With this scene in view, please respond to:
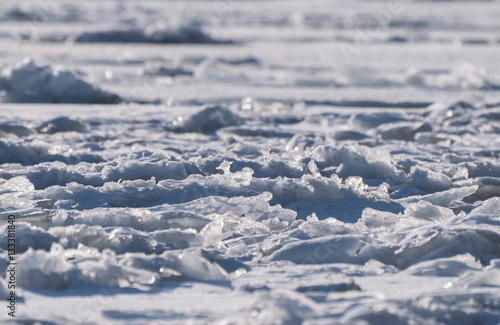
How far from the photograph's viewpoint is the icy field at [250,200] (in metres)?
2.66

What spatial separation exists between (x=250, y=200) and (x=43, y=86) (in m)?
4.59

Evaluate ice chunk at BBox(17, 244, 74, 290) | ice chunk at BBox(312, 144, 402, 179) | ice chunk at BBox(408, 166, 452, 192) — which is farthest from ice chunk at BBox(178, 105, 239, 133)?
ice chunk at BBox(17, 244, 74, 290)

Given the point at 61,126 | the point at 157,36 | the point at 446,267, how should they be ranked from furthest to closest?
the point at 157,36
the point at 61,126
the point at 446,267

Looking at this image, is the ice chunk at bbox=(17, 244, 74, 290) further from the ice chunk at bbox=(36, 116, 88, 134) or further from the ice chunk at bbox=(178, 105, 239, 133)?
the ice chunk at bbox=(178, 105, 239, 133)

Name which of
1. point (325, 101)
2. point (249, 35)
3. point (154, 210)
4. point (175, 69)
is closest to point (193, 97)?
point (325, 101)

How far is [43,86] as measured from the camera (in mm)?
7754

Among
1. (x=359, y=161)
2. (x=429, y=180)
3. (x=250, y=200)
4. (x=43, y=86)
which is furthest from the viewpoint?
(x=43, y=86)

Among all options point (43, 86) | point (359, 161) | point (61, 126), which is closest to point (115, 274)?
point (359, 161)

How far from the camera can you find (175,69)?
1053 cm

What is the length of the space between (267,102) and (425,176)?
363 centimetres

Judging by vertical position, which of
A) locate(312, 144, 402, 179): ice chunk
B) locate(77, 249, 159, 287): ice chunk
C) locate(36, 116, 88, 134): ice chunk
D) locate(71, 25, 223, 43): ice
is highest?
locate(71, 25, 223, 43): ice

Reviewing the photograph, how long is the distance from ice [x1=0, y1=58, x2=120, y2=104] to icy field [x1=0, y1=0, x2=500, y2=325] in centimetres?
1

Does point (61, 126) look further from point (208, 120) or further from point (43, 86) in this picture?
point (43, 86)

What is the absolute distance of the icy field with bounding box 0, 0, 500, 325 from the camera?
2.66 meters
